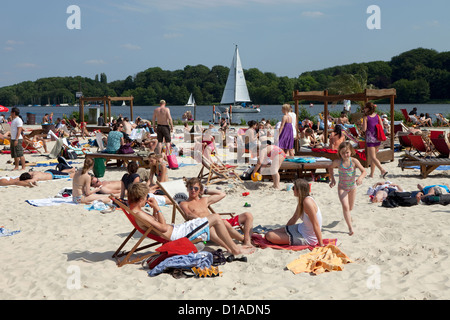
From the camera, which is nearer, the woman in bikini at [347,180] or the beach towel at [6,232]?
the woman in bikini at [347,180]

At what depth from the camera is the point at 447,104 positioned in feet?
295

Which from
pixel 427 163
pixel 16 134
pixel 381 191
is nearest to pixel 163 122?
pixel 16 134

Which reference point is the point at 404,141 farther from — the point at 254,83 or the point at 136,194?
the point at 254,83

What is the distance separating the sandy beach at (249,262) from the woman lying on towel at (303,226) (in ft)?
0.61

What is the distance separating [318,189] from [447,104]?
90.9 m

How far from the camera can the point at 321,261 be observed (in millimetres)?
4617

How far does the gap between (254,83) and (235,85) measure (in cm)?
4985

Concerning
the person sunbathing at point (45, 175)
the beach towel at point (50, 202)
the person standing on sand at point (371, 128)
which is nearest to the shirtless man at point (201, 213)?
the beach towel at point (50, 202)

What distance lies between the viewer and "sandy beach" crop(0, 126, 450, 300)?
409 centimetres

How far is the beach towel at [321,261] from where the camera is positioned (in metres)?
4.57

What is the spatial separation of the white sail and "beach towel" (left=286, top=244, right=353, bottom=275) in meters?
58.3

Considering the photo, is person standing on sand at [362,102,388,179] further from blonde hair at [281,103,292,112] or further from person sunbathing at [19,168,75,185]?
person sunbathing at [19,168,75,185]

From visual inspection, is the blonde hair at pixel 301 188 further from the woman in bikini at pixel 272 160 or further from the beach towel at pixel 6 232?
the woman in bikini at pixel 272 160
